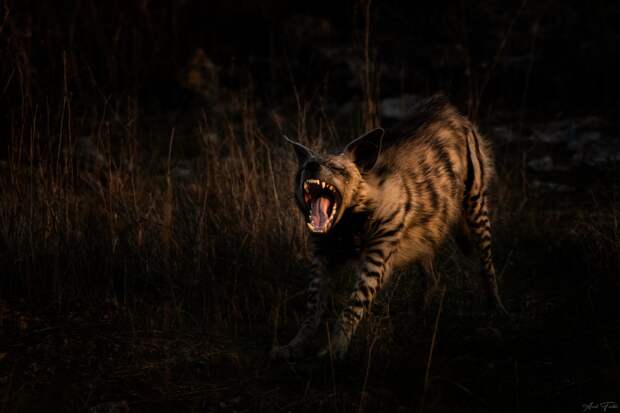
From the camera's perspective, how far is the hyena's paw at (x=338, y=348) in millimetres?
3332

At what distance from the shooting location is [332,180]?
3492 millimetres

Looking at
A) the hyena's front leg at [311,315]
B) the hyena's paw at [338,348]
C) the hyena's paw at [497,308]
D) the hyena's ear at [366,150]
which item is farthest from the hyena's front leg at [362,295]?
the hyena's paw at [497,308]

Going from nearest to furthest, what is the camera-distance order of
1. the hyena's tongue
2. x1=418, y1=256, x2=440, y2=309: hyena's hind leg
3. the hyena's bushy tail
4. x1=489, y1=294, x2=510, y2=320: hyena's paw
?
1. the hyena's tongue
2. x1=489, y1=294, x2=510, y2=320: hyena's paw
3. x1=418, y1=256, x2=440, y2=309: hyena's hind leg
4. the hyena's bushy tail

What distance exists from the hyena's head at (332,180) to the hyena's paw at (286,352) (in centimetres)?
60

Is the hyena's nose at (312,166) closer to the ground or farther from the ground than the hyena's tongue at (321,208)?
farther from the ground

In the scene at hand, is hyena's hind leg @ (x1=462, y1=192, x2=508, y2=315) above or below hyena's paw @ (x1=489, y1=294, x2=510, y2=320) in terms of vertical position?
above

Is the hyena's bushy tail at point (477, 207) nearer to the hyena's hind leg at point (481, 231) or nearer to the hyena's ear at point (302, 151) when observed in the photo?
the hyena's hind leg at point (481, 231)

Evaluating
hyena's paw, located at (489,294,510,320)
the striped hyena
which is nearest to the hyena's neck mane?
the striped hyena

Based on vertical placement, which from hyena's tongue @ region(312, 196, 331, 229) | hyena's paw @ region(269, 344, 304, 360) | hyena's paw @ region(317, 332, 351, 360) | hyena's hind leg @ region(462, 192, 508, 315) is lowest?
hyena's paw @ region(269, 344, 304, 360)

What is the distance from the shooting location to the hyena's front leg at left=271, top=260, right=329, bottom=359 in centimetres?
342

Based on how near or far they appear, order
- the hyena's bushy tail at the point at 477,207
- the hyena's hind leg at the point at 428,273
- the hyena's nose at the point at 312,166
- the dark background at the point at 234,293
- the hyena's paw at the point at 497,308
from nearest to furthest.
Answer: the dark background at the point at 234,293 < the hyena's nose at the point at 312,166 < the hyena's paw at the point at 497,308 < the hyena's hind leg at the point at 428,273 < the hyena's bushy tail at the point at 477,207

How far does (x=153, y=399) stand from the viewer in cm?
293

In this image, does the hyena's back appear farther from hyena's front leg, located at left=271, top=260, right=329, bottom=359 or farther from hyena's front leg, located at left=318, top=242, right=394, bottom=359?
hyena's front leg, located at left=271, top=260, right=329, bottom=359

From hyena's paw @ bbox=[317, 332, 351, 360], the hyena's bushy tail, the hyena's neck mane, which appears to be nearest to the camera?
hyena's paw @ bbox=[317, 332, 351, 360]
